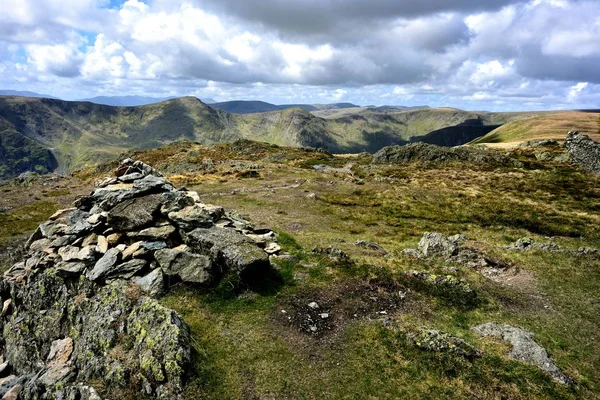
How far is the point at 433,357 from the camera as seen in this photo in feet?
56.2

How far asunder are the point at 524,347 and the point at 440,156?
300ft

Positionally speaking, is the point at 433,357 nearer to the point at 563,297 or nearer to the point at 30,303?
the point at 563,297

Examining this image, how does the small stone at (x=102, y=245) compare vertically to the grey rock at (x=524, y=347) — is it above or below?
above

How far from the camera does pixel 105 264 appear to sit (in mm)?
22625

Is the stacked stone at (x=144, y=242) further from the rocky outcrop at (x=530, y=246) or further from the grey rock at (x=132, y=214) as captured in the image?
the rocky outcrop at (x=530, y=246)

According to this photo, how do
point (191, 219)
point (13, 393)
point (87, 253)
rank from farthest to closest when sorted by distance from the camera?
point (191, 219) → point (87, 253) → point (13, 393)

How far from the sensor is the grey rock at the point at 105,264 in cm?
2230

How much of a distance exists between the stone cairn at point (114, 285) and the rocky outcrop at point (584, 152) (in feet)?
270

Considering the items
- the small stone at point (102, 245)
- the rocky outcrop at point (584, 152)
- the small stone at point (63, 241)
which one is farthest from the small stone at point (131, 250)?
the rocky outcrop at point (584, 152)

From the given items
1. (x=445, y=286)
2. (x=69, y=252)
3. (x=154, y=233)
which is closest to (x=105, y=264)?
(x=154, y=233)

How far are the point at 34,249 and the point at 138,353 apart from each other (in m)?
17.5

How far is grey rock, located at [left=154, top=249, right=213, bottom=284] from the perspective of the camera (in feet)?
72.7

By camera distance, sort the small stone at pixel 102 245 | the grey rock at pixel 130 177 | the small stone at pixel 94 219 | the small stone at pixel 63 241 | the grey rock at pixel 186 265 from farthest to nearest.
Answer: the grey rock at pixel 130 177 < the small stone at pixel 94 219 < the small stone at pixel 63 241 < the small stone at pixel 102 245 < the grey rock at pixel 186 265

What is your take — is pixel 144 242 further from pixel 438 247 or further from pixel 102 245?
pixel 438 247
